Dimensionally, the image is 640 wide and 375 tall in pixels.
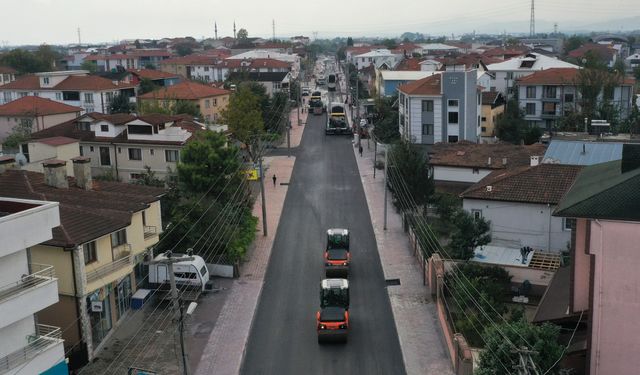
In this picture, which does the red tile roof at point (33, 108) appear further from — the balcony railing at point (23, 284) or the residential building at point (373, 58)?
the residential building at point (373, 58)

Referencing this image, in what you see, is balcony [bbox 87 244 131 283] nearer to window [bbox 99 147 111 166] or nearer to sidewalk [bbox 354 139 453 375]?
sidewalk [bbox 354 139 453 375]

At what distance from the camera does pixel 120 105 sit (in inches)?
2896

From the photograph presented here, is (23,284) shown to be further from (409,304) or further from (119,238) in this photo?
(409,304)

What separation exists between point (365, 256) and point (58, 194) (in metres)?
15.3

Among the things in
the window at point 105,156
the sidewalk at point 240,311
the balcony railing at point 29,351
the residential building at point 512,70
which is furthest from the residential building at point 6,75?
the balcony railing at point 29,351

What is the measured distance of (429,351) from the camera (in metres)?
24.3

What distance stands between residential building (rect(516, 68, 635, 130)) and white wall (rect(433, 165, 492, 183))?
30543mm

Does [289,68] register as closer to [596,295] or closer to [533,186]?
[533,186]

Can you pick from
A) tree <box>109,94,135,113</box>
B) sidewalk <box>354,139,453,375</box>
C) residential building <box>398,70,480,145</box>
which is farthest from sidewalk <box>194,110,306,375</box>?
tree <box>109,94,135,113</box>

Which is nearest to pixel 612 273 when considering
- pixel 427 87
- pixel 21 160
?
pixel 21 160

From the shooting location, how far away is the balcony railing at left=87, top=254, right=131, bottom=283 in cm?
2366

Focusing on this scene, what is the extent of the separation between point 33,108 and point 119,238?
4064 cm

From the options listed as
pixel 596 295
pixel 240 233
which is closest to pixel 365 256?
pixel 240 233

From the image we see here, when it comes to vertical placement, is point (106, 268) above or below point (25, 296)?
below
